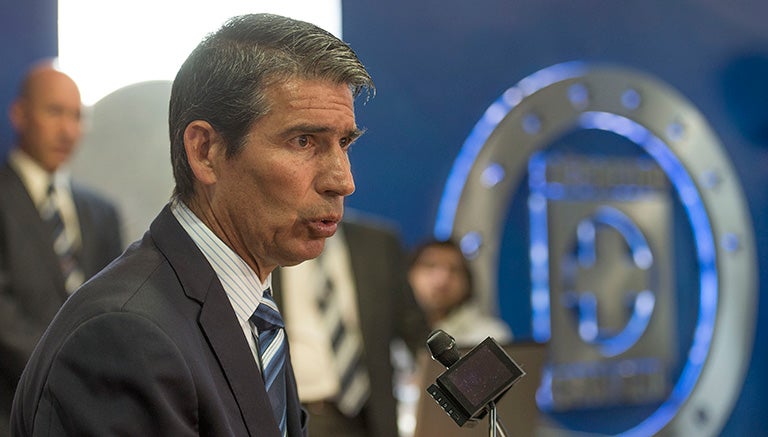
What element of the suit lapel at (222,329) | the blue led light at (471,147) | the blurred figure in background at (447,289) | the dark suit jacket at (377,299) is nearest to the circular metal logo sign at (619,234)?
the blue led light at (471,147)

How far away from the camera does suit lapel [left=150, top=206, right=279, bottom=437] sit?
1212mm

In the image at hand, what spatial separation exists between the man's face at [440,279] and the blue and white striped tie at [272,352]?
2812 mm

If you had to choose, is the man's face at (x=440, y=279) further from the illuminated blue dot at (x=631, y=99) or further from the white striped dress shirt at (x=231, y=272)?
the white striped dress shirt at (x=231, y=272)

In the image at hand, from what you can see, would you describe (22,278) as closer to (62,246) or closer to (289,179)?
(62,246)

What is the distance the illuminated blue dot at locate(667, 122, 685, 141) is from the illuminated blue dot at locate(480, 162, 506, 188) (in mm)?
1178

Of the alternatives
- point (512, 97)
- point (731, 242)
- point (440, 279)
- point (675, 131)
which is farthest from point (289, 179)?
point (731, 242)

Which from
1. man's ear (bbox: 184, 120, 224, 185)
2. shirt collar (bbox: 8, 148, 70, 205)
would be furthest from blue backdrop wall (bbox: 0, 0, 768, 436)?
man's ear (bbox: 184, 120, 224, 185)

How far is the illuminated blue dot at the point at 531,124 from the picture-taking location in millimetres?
4766

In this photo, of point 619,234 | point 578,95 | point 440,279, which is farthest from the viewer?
point 619,234

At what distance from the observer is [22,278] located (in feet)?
9.20

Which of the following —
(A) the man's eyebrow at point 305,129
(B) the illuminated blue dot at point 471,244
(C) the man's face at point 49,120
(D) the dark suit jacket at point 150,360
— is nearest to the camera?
(D) the dark suit jacket at point 150,360

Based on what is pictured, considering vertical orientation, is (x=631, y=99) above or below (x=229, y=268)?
below

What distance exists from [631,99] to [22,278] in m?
3.47

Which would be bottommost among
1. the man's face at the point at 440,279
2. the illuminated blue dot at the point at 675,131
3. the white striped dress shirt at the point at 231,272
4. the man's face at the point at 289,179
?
the man's face at the point at 440,279
